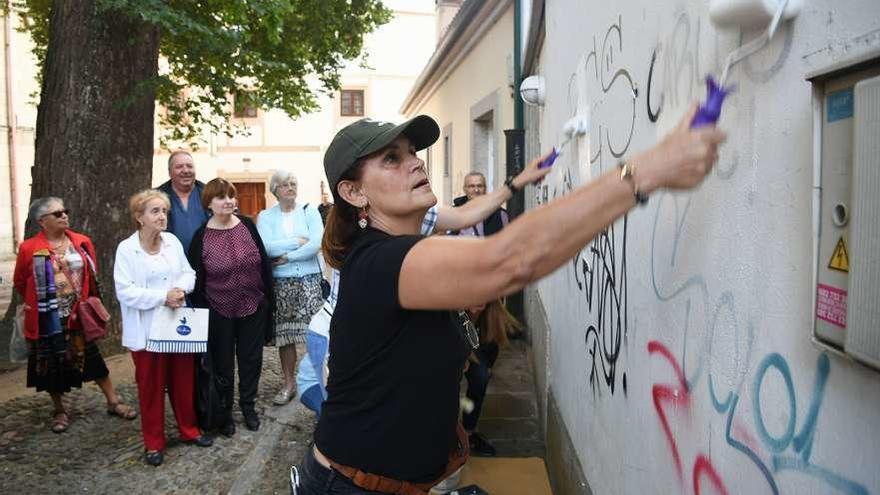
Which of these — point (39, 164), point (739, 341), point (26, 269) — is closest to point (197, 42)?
point (39, 164)

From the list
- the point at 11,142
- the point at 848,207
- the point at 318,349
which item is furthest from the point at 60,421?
the point at 11,142

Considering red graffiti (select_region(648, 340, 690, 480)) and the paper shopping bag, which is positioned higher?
red graffiti (select_region(648, 340, 690, 480))

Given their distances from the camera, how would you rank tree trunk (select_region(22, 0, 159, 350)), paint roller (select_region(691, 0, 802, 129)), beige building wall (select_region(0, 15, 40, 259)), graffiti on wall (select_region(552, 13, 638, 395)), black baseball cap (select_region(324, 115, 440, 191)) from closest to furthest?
paint roller (select_region(691, 0, 802, 129)) < black baseball cap (select_region(324, 115, 440, 191)) < graffiti on wall (select_region(552, 13, 638, 395)) < tree trunk (select_region(22, 0, 159, 350)) < beige building wall (select_region(0, 15, 40, 259))

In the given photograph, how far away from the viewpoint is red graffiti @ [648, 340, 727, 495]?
145cm

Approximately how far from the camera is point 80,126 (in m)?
7.12

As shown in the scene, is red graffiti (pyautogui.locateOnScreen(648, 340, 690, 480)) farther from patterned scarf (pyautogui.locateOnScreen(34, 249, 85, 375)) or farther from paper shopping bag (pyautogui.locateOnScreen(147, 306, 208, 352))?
patterned scarf (pyautogui.locateOnScreen(34, 249, 85, 375))

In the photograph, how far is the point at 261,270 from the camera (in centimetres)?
506

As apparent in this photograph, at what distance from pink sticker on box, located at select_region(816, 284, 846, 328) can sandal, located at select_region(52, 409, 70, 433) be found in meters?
5.43

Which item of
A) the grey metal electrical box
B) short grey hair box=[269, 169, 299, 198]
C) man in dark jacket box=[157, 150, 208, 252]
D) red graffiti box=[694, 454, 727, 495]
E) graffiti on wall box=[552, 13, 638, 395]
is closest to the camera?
the grey metal electrical box

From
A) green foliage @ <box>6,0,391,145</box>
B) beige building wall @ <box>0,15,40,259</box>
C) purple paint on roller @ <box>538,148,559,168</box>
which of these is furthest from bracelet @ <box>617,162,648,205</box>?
beige building wall @ <box>0,15,40,259</box>

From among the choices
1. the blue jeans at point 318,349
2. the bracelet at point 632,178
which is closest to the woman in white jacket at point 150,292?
the blue jeans at point 318,349

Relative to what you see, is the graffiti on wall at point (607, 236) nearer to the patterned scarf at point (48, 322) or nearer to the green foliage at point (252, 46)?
the patterned scarf at point (48, 322)

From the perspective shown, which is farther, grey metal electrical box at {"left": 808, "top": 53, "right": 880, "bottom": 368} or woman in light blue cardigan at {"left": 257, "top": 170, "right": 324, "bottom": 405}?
woman in light blue cardigan at {"left": 257, "top": 170, "right": 324, "bottom": 405}

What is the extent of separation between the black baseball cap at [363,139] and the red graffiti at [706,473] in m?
1.06
